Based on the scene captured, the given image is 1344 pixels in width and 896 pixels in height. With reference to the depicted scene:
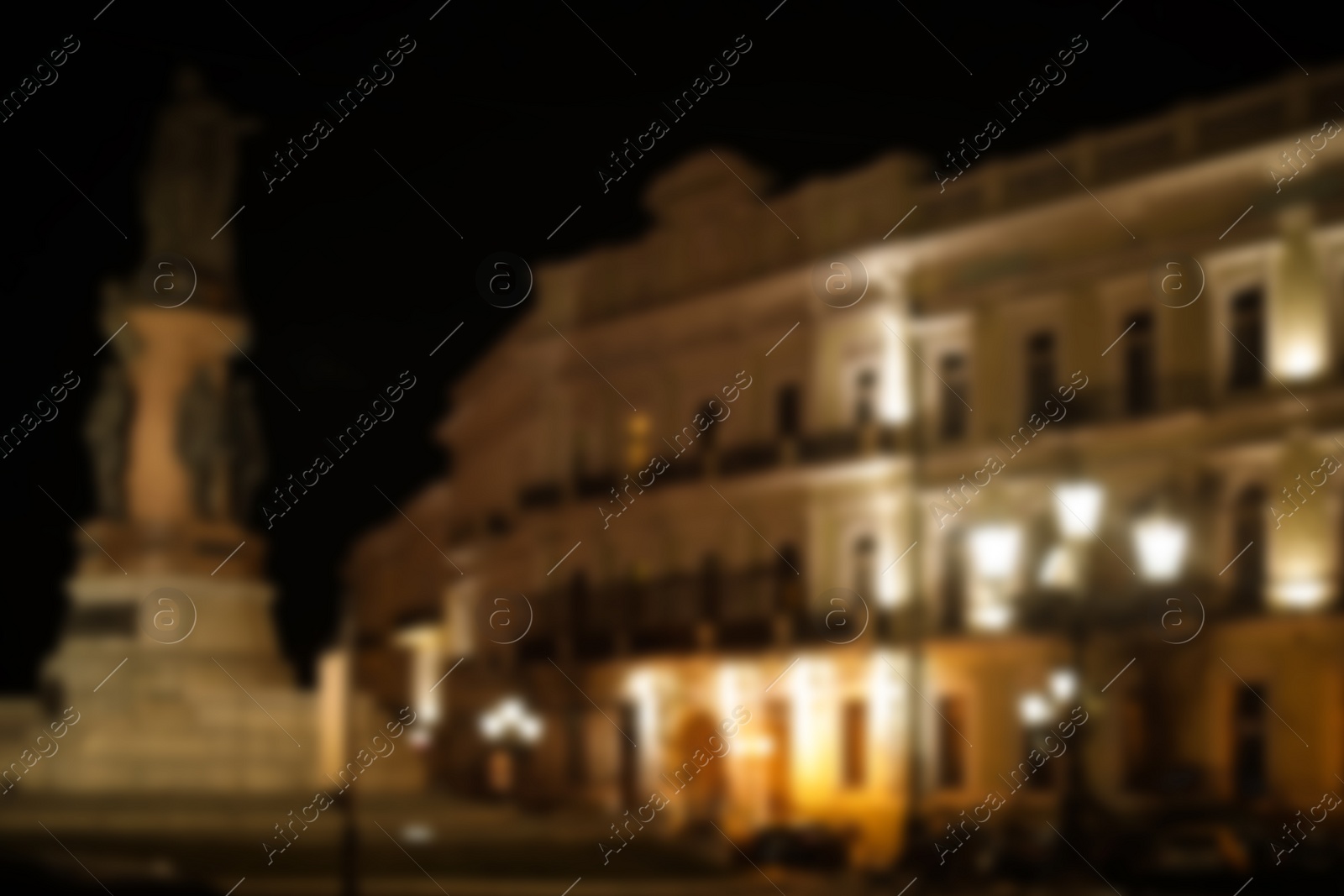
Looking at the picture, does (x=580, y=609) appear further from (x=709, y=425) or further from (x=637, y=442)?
(x=709, y=425)

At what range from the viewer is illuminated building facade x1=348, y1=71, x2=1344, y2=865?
33281mm

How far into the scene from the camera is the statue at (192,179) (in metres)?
30.6

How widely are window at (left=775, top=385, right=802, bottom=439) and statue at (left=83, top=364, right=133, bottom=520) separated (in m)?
17.1

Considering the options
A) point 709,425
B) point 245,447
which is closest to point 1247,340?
point 709,425

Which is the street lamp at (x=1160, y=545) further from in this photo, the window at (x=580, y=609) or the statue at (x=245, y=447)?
the window at (x=580, y=609)

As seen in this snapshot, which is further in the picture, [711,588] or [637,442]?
[637,442]

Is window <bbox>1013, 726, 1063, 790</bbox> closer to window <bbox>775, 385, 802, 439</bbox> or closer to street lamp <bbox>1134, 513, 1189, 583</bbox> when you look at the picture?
window <bbox>775, 385, 802, 439</bbox>

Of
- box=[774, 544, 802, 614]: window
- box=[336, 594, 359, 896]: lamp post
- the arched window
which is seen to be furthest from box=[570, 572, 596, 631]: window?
box=[336, 594, 359, 896]: lamp post

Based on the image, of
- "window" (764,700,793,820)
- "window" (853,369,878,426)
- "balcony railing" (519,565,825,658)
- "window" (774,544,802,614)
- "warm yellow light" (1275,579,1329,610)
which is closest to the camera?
"warm yellow light" (1275,579,1329,610)

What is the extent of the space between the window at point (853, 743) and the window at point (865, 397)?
5.94 m

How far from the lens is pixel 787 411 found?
43.5 metres

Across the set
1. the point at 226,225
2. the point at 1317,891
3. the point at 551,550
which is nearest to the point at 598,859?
the point at 1317,891

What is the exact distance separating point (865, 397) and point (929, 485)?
2.94 metres

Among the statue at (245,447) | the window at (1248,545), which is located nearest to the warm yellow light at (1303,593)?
the window at (1248,545)
